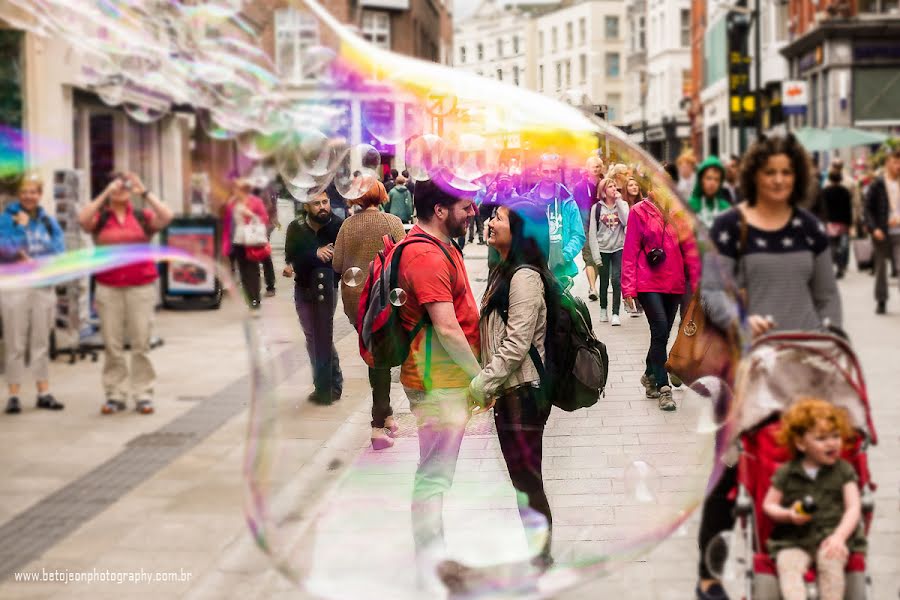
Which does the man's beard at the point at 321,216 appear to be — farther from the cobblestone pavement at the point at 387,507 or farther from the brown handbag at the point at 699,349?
the brown handbag at the point at 699,349

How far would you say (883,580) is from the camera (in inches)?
201

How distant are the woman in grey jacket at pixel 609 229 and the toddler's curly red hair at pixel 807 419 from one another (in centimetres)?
67

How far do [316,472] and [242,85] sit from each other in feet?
4.58

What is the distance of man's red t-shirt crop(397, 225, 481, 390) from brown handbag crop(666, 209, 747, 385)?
70 cm

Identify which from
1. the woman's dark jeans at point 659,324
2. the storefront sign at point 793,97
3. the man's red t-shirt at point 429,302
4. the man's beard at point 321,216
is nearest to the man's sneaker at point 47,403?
the man's beard at point 321,216

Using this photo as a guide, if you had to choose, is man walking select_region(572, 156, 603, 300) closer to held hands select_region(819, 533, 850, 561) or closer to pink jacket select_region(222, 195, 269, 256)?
pink jacket select_region(222, 195, 269, 256)

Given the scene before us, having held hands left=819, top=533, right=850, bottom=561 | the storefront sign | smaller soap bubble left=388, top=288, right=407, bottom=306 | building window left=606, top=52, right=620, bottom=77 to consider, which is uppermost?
building window left=606, top=52, right=620, bottom=77

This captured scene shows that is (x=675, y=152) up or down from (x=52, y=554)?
up

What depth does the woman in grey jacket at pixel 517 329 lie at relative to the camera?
443 cm

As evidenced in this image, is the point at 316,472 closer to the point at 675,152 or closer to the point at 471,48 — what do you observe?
the point at 471,48

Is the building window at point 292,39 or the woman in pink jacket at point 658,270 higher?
the building window at point 292,39

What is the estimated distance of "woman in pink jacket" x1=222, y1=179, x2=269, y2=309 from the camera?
416 cm

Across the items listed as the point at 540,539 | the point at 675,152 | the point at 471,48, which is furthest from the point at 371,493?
the point at 675,152

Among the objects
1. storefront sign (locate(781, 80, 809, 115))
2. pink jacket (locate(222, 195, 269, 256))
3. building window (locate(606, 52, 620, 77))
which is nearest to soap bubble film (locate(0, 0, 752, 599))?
pink jacket (locate(222, 195, 269, 256))
